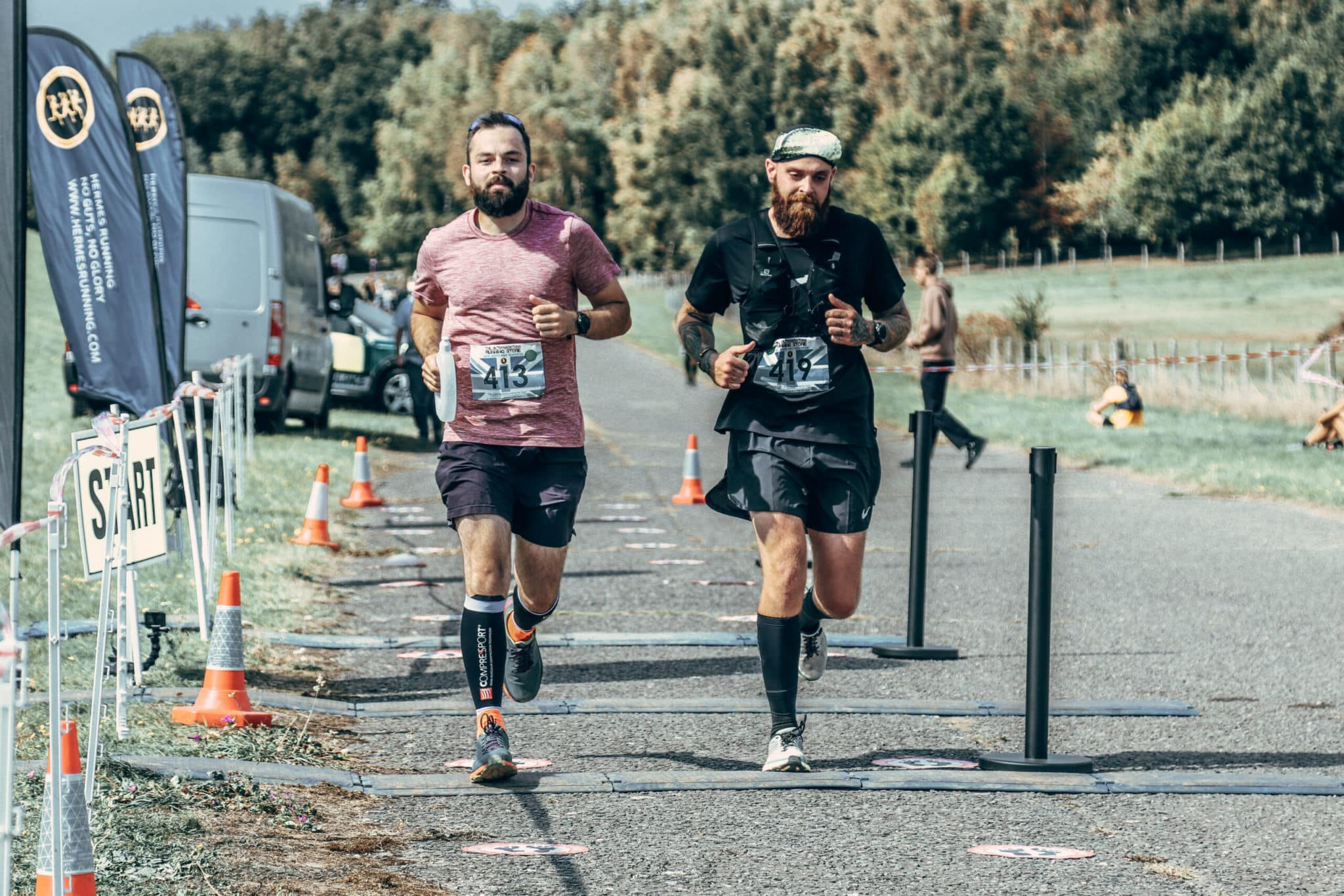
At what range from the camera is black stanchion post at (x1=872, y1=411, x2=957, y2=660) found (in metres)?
8.23

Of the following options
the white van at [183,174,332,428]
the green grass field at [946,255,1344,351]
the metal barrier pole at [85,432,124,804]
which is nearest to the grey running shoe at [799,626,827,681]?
the metal barrier pole at [85,432,124,804]

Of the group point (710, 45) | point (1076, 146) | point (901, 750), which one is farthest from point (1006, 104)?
point (901, 750)

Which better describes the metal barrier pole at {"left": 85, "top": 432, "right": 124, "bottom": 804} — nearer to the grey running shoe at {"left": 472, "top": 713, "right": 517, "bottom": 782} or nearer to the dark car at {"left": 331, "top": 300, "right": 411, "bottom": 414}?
the grey running shoe at {"left": 472, "top": 713, "right": 517, "bottom": 782}

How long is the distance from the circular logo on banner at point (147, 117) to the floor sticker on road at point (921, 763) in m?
8.30

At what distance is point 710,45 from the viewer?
104750mm

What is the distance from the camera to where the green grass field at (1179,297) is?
213 ft

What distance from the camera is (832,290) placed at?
20.2ft

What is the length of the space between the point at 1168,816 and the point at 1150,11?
312 feet

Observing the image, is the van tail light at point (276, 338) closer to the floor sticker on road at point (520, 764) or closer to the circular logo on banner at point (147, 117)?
the circular logo on banner at point (147, 117)

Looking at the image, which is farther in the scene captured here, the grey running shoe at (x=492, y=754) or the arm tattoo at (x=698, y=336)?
the arm tattoo at (x=698, y=336)

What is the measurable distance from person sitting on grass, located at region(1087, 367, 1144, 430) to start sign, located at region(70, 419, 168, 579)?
18759mm

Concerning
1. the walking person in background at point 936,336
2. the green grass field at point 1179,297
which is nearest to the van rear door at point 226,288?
the walking person in background at point 936,336

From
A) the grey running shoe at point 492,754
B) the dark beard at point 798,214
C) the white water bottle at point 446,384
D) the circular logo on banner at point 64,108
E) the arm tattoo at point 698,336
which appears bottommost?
the grey running shoe at point 492,754

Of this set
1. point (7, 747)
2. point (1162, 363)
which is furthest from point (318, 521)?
point (1162, 363)
